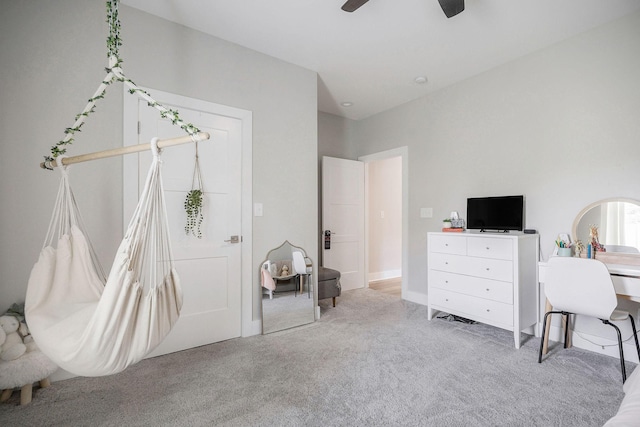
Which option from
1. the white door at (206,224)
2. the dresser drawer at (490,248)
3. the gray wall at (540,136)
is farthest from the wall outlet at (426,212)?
the white door at (206,224)

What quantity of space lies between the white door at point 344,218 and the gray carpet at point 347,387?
180 cm

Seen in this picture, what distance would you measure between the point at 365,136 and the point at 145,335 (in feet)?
13.6

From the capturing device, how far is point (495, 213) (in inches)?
127

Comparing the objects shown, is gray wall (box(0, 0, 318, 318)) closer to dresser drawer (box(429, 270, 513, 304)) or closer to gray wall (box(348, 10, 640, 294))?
dresser drawer (box(429, 270, 513, 304))

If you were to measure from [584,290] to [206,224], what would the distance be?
2855 millimetres

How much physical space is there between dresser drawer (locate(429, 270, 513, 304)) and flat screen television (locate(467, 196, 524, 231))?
0.60 metres

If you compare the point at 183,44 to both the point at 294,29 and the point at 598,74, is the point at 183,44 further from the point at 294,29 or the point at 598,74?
the point at 598,74

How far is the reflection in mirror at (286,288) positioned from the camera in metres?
3.03

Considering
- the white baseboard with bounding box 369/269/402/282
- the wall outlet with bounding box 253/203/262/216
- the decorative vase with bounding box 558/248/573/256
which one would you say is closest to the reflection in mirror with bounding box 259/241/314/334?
the wall outlet with bounding box 253/203/262/216

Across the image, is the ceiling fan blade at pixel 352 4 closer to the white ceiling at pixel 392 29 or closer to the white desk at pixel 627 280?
the white ceiling at pixel 392 29

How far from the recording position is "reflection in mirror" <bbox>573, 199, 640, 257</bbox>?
8.06 feet

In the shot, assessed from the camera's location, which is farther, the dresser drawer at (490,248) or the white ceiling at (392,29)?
the dresser drawer at (490,248)

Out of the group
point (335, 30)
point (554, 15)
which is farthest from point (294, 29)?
point (554, 15)

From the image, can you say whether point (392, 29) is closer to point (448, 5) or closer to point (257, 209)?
point (448, 5)
